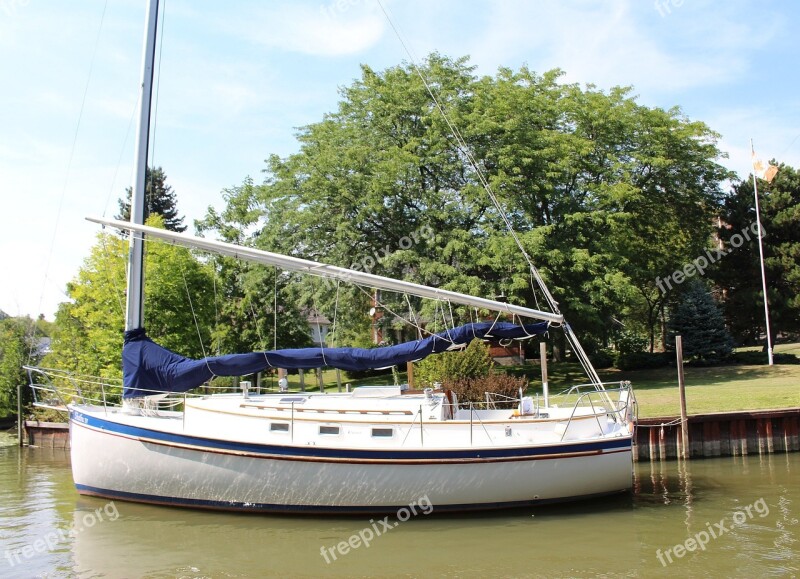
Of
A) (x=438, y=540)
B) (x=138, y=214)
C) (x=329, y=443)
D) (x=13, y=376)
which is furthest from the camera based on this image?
(x=13, y=376)

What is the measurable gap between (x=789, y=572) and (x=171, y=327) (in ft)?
83.1

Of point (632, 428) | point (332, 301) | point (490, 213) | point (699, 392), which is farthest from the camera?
point (490, 213)

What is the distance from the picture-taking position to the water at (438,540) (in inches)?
398

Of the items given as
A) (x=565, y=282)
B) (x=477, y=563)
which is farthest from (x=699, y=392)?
(x=477, y=563)

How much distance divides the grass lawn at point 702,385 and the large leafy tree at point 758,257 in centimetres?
635

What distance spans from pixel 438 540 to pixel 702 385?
64.7 feet

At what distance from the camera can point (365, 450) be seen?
1252 centimetres

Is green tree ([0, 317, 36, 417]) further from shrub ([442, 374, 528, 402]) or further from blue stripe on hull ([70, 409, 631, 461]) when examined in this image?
blue stripe on hull ([70, 409, 631, 461])

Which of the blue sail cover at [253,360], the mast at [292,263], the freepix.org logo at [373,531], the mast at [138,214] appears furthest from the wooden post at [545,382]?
the mast at [138,214]

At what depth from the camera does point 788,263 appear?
37031mm

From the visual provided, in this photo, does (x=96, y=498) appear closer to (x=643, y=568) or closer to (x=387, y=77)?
(x=643, y=568)

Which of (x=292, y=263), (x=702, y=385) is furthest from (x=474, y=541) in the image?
(x=702, y=385)

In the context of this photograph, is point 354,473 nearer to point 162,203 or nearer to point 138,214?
point 138,214

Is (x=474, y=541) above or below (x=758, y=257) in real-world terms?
below
